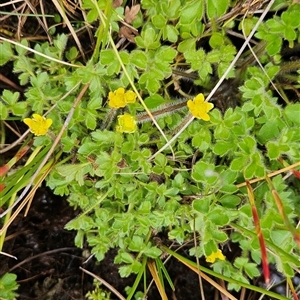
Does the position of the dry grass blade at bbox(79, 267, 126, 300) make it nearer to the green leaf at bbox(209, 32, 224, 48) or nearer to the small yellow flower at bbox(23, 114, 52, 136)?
the small yellow flower at bbox(23, 114, 52, 136)

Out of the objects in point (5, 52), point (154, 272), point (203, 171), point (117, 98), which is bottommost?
point (154, 272)

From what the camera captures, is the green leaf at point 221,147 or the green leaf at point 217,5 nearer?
the green leaf at point 217,5

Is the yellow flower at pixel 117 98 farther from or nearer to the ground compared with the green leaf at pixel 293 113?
farther from the ground

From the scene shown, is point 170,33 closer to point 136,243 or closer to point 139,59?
point 139,59

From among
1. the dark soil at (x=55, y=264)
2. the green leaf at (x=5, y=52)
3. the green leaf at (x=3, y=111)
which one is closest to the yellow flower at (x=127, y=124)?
the green leaf at (x=3, y=111)

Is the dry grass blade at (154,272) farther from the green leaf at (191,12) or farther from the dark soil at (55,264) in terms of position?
the green leaf at (191,12)

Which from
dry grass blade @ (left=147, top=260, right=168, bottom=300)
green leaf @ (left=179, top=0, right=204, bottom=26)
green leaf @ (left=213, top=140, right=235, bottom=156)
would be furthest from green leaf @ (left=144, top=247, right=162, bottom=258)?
green leaf @ (left=179, top=0, right=204, bottom=26)

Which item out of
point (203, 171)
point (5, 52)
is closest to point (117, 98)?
point (203, 171)

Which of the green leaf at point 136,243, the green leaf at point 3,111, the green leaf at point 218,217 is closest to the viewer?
the green leaf at point 218,217

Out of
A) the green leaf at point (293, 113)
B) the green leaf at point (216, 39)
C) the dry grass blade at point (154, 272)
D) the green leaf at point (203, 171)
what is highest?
the green leaf at point (216, 39)
